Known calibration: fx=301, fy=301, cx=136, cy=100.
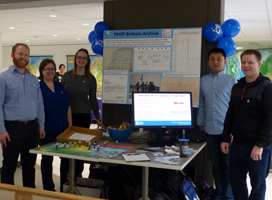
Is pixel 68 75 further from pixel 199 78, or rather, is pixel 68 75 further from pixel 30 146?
pixel 199 78

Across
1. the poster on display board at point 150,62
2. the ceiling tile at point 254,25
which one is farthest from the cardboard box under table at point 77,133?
the ceiling tile at point 254,25

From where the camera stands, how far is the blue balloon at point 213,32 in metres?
3.14

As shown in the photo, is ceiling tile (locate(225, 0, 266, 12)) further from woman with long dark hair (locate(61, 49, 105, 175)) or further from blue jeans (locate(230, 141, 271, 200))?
blue jeans (locate(230, 141, 271, 200))

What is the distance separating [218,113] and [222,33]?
2.82 ft

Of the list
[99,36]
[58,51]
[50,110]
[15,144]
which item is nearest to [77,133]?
[50,110]

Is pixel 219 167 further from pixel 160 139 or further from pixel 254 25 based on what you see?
pixel 254 25

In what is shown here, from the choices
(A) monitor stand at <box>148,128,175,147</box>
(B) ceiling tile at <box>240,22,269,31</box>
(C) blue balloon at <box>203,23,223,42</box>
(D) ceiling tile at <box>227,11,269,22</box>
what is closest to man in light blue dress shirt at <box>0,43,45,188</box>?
(A) monitor stand at <box>148,128,175,147</box>

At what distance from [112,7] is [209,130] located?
187 centimetres

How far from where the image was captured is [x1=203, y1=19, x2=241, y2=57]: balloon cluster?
3.14 meters

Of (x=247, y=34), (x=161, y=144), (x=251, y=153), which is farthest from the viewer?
(x=247, y=34)

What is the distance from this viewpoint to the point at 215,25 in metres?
3.15

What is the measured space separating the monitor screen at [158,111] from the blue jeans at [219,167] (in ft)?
1.19

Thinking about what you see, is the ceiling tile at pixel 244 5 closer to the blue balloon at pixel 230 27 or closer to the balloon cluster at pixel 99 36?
the blue balloon at pixel 230 27

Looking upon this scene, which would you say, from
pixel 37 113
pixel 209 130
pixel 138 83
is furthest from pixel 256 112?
pixel 37 113
